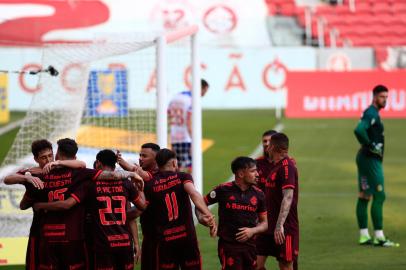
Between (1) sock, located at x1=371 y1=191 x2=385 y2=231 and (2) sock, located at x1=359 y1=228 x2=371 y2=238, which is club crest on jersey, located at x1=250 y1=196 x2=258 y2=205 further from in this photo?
(2) sock, located at x1=359 y1=228 x2=371 y2=238

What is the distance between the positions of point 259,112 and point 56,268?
26152 millimetres

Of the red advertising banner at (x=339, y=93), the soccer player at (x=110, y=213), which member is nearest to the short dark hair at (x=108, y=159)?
the soccer player at (x=110, y=213)

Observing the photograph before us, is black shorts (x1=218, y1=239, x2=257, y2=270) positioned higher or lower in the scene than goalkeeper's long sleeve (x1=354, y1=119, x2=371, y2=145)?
lower

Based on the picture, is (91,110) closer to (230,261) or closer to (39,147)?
(39,147)

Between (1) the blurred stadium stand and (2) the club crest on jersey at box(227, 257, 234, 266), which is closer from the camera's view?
(2) the club crest on jersey at box(227, 257, 234, 266)

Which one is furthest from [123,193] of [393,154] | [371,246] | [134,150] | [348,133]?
[348,133]

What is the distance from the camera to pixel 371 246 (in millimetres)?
14367

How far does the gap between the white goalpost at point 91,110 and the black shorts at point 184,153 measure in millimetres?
493

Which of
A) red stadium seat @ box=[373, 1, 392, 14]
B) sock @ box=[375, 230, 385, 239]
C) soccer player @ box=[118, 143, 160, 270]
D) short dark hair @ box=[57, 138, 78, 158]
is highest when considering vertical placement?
red stadium seat @ box=[373, 1, 392, 14]

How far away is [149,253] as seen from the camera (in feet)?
32.8

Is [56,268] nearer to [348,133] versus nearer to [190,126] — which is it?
[190,126]

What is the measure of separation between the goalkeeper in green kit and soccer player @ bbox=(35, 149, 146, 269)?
5288 mm

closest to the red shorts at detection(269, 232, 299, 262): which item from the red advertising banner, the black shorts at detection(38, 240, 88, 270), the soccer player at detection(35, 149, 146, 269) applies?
the soccer player at detection(35, 149, 146, 269)

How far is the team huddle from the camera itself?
9.59m
